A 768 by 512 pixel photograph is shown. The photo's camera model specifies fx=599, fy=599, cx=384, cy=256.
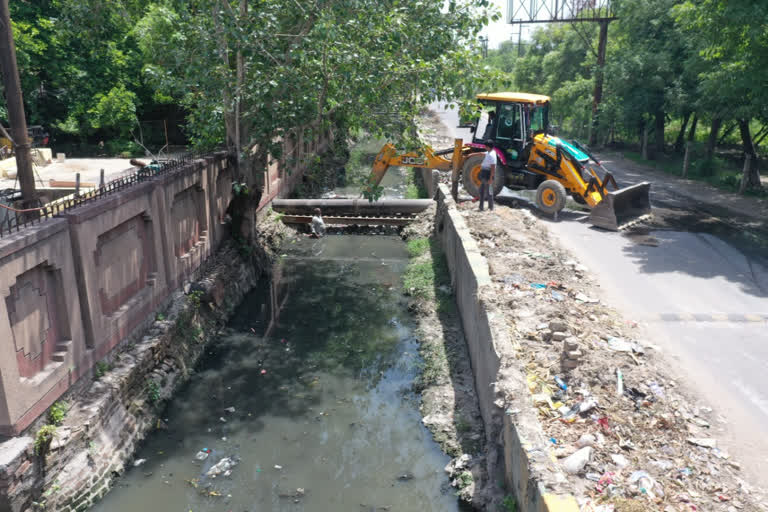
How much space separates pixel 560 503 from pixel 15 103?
8.26 meters

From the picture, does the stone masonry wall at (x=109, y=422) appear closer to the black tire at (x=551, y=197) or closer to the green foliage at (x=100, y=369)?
the green foliage at (x=100, y=369)

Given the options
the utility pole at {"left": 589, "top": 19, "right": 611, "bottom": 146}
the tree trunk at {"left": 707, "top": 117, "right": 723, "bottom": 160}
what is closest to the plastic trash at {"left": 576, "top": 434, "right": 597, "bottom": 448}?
the tree trunk at {"left": 707, "top": 117, "right": 723, "bottom": 160}

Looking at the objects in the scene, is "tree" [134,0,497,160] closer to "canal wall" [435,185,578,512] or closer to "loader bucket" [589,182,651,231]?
A: "canal wall" [435,185,578,512]

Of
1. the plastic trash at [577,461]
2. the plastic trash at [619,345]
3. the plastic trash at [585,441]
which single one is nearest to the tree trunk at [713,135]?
the plastic trash at [619,345]

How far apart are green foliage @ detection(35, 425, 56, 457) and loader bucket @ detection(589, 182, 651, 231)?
12402 mm

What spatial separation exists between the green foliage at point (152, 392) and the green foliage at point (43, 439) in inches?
84.7

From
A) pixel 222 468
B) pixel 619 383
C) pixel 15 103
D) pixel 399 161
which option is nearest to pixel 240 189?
pixel 399 161

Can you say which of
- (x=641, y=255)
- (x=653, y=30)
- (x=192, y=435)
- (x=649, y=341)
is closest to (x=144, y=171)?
(x=192, y=435)

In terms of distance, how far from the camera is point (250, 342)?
37.9 feet

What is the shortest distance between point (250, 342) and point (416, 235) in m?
7.08

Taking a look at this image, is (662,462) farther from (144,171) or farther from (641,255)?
(144,171)

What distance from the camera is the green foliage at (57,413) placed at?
7109 mm

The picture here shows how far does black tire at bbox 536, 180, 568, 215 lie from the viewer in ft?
49.9

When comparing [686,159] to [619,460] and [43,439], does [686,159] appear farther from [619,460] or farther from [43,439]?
[43,439]
